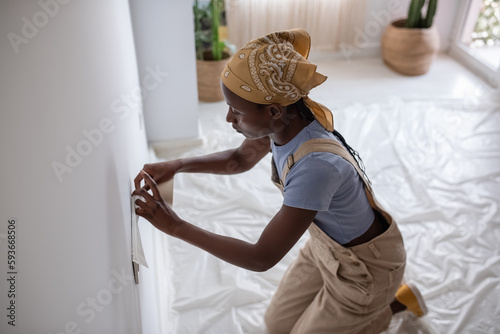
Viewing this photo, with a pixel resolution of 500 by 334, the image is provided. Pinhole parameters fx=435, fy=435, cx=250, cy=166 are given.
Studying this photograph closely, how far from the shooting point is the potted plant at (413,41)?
285 centimetres

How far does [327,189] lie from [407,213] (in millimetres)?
1076

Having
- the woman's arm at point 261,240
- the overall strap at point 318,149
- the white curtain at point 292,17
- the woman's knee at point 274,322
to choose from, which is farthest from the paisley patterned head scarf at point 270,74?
the white curtain at point 292,17

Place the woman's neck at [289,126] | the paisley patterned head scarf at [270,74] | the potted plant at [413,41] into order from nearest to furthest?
the paisley patterned head scarf at [270,74] < the woman's neck at [289,126] < the potted plant at [413,41]

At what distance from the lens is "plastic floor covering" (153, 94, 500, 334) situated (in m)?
1.48

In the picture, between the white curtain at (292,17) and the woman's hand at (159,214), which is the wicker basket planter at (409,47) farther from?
the woman's hand at (159,214)

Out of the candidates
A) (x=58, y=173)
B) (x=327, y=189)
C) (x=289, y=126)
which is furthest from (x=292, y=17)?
(x=58, y=173)

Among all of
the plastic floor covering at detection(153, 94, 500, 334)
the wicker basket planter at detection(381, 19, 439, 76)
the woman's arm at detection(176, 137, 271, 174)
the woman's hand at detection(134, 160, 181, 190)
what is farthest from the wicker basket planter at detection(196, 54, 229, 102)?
the woman's hand at detection(134, 160, 181, 190)

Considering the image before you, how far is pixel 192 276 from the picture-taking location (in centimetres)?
159

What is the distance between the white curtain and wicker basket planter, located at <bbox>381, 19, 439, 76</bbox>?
285 millimetres

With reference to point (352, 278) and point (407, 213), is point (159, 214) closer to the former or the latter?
point (352, 278)

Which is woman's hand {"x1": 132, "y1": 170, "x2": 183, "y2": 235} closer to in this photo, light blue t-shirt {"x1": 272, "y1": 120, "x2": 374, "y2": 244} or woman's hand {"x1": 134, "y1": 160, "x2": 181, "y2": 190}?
woman's hand {"x1": 134, "y1": 160, "x2": 181, "y2": 190}

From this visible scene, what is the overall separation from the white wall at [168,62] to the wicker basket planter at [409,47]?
1599 millimetres

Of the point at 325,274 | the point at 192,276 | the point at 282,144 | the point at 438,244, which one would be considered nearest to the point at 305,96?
the point at 282,144

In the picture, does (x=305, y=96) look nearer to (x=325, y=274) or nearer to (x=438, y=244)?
(x=325, y=274)
